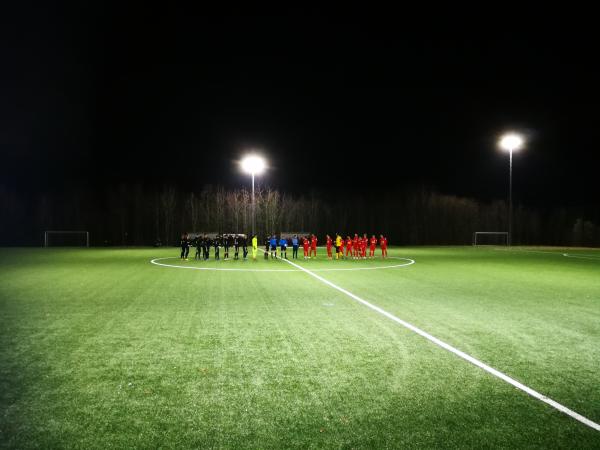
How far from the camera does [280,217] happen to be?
229ft

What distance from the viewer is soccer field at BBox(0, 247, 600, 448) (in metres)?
4.46

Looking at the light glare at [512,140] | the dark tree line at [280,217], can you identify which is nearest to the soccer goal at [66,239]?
the dark tree line at [280,217]

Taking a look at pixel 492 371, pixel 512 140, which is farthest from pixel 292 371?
pixel 512 140

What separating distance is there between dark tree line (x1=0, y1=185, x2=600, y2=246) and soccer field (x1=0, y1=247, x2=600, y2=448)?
51666 mm

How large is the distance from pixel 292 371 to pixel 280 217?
209 ft

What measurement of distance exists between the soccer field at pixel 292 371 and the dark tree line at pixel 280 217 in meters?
51.7

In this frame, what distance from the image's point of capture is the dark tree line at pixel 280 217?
67250 millimetres

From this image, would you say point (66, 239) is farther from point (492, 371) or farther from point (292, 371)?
point (492, 371)

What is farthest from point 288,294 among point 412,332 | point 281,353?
point 281,353

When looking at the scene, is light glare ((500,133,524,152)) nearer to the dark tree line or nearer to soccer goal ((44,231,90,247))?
the dark tree line

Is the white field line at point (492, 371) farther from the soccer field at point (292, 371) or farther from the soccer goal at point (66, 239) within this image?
the soccer goal at point (66, 239)

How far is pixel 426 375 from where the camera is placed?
6109 millimetres

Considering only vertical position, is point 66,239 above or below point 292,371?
above

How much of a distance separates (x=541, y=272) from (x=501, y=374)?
1673 cm
